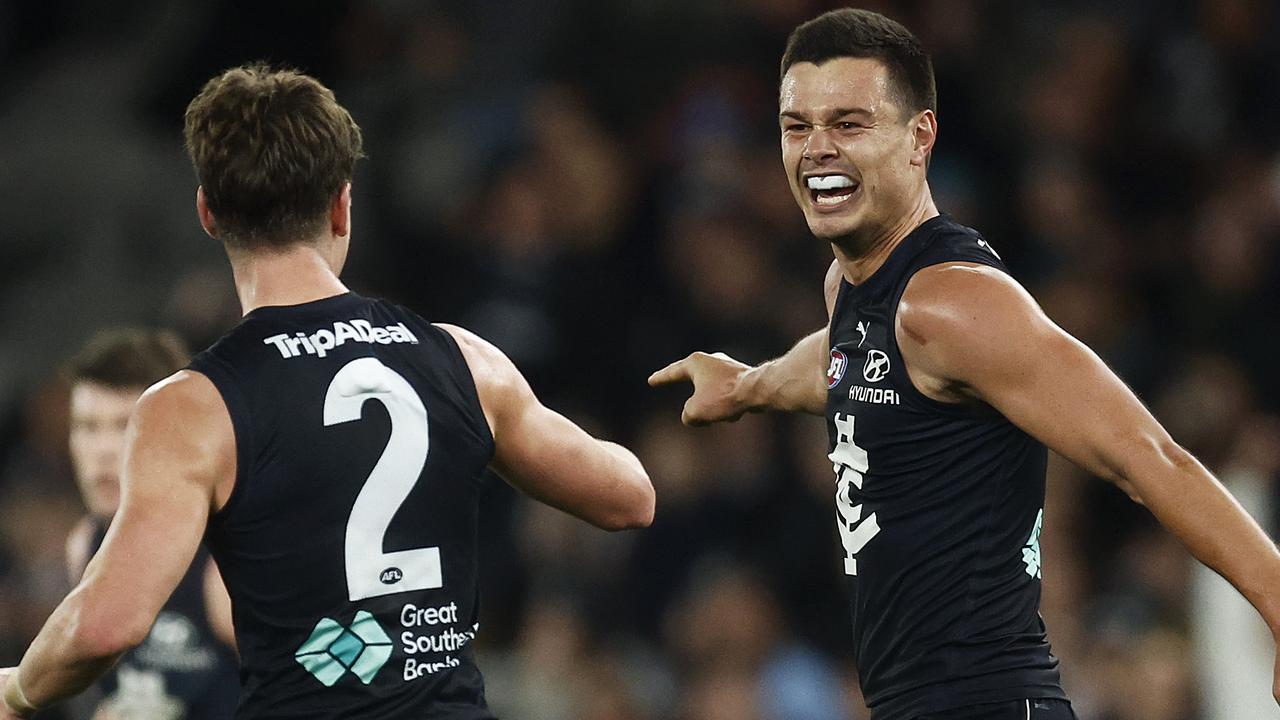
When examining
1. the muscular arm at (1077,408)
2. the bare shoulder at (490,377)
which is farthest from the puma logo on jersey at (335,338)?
the muscular arm at (1077,408)

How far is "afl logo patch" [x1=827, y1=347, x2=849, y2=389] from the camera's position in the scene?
4098 mm

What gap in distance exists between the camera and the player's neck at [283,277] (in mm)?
3654

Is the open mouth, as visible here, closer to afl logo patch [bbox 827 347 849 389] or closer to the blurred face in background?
afl logo patch [bbox 827 347 849 389]

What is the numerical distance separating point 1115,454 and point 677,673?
508cm

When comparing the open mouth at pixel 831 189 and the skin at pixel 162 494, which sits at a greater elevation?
the open mouth at pixel 831 189

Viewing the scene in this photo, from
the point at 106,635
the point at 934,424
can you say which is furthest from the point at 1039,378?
the point at 106,635

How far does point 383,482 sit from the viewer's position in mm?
3549

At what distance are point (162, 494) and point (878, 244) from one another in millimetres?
1779

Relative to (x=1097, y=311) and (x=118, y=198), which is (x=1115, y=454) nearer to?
(x=1097, y=311)

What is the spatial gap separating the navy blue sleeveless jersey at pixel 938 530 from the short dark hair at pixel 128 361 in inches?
112

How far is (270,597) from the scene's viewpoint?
351cm

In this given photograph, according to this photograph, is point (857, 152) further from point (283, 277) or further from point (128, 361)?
point (128, 361)

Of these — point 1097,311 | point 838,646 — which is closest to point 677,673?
point 838,646

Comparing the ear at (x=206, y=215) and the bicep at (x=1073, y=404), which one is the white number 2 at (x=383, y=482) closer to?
the ear at (x=206, y=215)
